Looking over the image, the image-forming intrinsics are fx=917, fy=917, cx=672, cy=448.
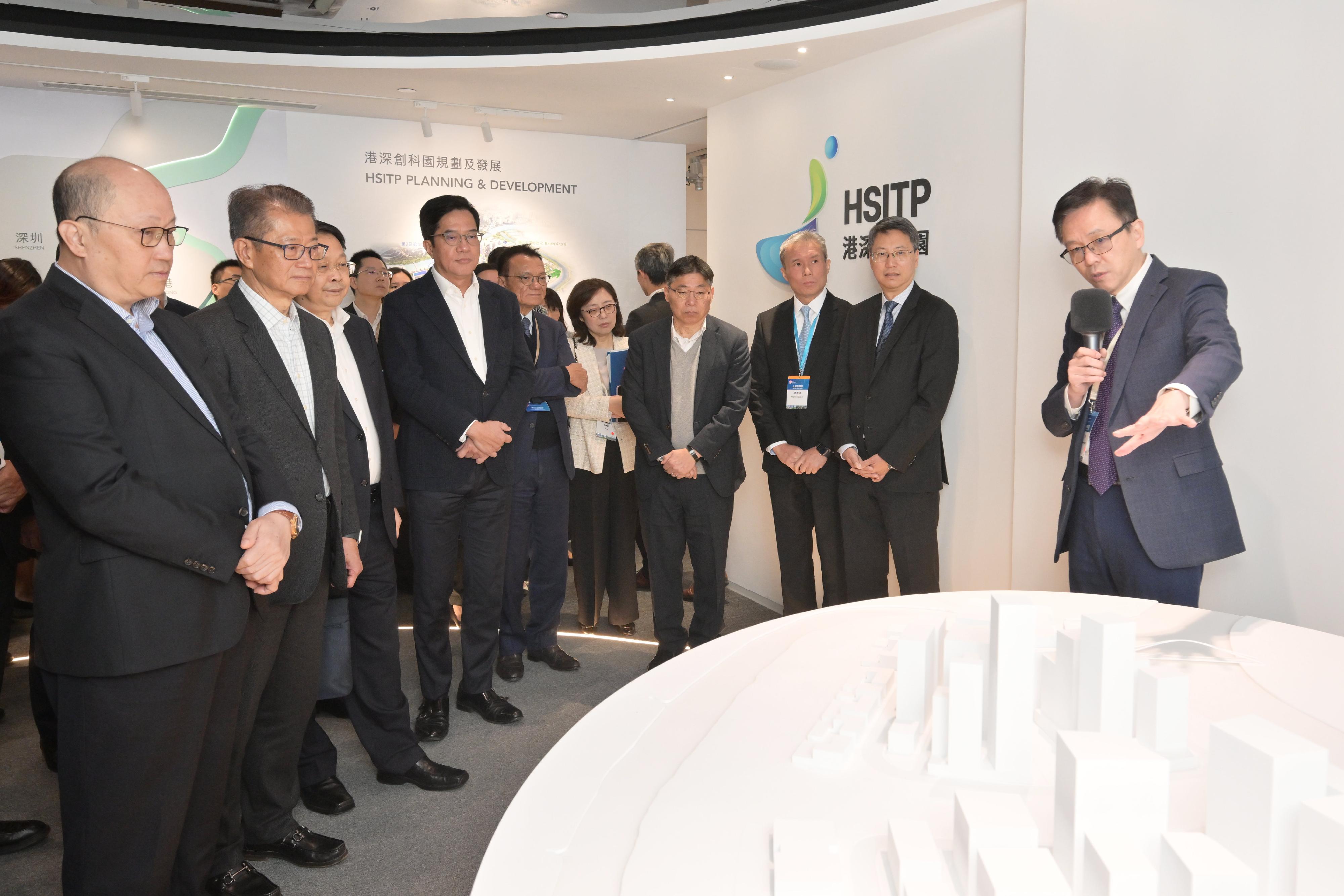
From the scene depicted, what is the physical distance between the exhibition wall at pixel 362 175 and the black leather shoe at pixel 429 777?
4395 millimetres

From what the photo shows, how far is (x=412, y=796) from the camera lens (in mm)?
3078

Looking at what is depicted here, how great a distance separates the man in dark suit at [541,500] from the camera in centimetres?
416

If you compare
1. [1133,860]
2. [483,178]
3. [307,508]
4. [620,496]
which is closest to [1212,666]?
[1133,860]

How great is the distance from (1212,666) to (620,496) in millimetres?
3372

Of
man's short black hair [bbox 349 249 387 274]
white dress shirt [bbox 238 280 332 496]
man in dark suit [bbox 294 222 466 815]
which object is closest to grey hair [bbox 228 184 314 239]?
white dress shirt [bbox 238 280 332 496]

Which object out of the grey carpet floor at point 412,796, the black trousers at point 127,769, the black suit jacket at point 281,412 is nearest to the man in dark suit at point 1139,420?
the grey carpet floor at point 412,796

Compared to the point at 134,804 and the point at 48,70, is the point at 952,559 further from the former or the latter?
the point at 48,70

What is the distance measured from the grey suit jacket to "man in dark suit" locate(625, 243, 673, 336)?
299cm

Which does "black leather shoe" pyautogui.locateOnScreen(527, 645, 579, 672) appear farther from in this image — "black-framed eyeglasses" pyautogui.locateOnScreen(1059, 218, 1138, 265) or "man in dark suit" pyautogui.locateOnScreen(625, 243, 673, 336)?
"black-framed eyeglasses" pyautogui.locateOnScreen(1059, 218, 1138, 265)

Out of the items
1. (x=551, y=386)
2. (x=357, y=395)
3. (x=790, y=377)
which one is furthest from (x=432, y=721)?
Result: (x=790, y=377)

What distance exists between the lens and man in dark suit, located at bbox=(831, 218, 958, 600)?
157 inches

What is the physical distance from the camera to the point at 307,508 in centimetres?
243

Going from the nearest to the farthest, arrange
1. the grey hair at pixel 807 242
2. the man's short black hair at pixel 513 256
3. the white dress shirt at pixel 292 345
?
the white dress shirt at pixel 292 345 → the grey hair at pixel 807 242 → the man's short black hair at pixel 513 256

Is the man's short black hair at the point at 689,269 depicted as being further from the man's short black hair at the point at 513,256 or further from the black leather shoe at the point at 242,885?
the black leather shoe at the point at 242,885
